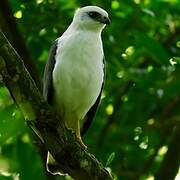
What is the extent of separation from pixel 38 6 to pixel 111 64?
1.10 meters

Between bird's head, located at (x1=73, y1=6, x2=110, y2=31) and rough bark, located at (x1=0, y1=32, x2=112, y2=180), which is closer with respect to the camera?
rough bark, located at (x1=0, y1=32, x2=112, y2=180)

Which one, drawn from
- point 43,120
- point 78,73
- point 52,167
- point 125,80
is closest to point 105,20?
point 78,73

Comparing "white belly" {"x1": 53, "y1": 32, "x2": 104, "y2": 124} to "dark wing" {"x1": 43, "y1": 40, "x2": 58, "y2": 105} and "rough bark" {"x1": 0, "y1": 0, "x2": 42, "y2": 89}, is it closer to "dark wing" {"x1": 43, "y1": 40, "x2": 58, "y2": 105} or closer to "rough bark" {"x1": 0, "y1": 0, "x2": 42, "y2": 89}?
"dark wing" {"x1": 43, "y1": 40, "x2": 58, "y2": 105}

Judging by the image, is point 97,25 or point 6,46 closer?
point 6,46

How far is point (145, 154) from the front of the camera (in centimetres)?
780

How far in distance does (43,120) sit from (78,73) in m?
1.38

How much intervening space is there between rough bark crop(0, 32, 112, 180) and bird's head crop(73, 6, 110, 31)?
2.04 m

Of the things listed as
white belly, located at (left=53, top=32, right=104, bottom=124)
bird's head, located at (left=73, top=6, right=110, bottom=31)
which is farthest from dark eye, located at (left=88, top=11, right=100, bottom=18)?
white belly, located at (left=53, top=32, right=104, bottom=124)

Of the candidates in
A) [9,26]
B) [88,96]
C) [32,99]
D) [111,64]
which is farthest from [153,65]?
[32,99]

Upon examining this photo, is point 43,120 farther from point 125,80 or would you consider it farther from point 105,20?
point 125,80

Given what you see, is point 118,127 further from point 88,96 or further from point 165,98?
point 88,96

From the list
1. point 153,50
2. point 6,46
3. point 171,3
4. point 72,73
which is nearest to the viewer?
point 6,46

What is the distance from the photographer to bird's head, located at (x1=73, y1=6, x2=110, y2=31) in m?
6.91

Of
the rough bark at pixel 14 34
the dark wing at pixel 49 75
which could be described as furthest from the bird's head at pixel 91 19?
the rough bark at pixel 14 34
